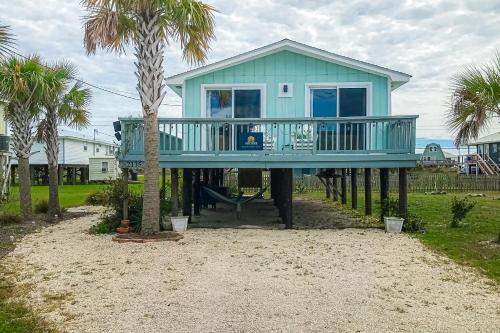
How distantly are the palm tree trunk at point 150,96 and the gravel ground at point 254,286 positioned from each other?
863mm

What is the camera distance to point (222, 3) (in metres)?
9.75

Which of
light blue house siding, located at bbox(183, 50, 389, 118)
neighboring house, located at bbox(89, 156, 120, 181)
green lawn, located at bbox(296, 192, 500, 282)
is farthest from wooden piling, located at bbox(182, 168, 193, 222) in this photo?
neighboring house, located at bbox(89, 156, 120, 181)

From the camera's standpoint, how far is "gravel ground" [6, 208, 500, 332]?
4.46 m

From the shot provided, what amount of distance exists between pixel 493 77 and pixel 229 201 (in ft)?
20.6

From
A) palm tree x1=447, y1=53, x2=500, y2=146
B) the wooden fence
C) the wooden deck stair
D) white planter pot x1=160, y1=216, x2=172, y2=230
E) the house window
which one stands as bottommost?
white planter pot x1=160, y1=216, x2=172, y2=230

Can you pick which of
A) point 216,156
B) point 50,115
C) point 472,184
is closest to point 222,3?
point 216,156

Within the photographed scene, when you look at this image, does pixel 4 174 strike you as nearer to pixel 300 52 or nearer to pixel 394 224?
pixel 300 52

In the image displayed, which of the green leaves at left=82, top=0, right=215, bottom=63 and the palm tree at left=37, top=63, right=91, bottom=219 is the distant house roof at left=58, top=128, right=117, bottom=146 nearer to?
the palm tree at left=37, top=63, right=91, bottom=219

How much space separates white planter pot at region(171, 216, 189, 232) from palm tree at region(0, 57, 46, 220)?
441 centimetres

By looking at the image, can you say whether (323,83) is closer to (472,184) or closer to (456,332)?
(456,332)

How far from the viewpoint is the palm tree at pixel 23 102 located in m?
11.2

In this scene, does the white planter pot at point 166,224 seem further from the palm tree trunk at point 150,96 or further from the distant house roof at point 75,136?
the distant house roof at point 75,136

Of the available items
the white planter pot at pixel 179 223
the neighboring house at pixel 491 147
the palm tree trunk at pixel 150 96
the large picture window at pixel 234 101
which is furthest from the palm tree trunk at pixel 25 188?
the neighboring house at pixel 491 147

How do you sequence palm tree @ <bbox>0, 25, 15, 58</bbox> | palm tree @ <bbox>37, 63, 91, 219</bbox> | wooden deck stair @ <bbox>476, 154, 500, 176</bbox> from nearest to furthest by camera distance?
1. palm tree @ <bbox>0, 25, 15, 58</bbox>
2. palm tree @ <bbox>37, 63, 91, 219</bbox>
3. wooden deck stair @ <bbox>476, 154, 500, 176</bbox>
